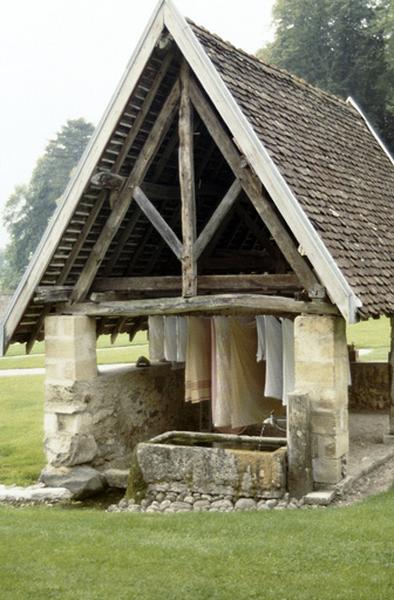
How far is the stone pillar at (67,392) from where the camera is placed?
10.9m

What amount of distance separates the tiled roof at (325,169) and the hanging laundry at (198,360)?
3.03 m

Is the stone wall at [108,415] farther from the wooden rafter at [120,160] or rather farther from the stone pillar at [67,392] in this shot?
the wooden rafter at [120,160]

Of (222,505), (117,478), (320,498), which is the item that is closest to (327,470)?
(320,498)

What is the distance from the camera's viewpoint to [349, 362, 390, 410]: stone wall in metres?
15.3

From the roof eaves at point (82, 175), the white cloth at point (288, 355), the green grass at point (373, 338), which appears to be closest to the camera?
the roof eaves at point (82, 175)

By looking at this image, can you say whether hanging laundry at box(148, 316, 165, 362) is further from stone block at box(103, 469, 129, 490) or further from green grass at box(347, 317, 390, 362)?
green grass at box(347, 317, 390, 362)

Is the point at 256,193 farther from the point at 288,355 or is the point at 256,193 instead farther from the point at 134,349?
the point at 134,349

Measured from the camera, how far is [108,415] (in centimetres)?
1156

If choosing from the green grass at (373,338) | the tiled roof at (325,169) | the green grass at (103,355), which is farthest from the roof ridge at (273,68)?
the green grass at (103,355)

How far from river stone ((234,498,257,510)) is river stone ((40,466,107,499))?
Answer: 2.43 metres

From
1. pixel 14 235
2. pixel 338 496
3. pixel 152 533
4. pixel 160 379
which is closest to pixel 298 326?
pixel 338 496

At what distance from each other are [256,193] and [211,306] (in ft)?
5.22

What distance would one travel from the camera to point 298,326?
9.44m

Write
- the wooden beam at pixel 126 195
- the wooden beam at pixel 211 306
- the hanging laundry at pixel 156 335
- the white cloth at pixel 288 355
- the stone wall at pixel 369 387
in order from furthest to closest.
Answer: the stone wall at pixel 369 387 < the hanging laundry at pixel 156 335 < the white cloth at pixel 288 355 < the wooden beam at pixel 126 195 < the wooden beam at pixel 211 306
